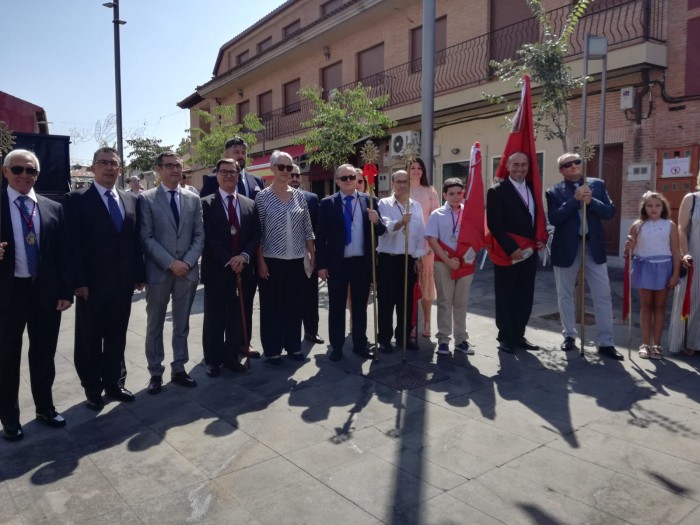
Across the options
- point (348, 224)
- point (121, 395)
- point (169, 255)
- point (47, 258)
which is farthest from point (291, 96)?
point (47, 258)

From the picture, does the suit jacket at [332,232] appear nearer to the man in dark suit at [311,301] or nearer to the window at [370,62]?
the man in dark suit at [311,301]

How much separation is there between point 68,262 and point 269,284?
1859 mm

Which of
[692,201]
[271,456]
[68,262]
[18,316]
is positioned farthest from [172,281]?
[692,201]

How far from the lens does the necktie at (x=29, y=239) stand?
378 centimetres

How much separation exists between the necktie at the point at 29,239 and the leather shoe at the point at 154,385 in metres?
1.33

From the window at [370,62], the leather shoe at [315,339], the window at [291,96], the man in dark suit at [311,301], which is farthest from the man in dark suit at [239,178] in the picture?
the window at [291,96]

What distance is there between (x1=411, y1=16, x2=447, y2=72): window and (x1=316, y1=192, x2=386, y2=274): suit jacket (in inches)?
431

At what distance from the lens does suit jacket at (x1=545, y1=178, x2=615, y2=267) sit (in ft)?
17.6

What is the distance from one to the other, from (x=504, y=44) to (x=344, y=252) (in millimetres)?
10459

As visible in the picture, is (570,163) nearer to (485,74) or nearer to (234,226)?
(234,226)

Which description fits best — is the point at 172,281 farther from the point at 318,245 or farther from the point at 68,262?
the point at 318,245

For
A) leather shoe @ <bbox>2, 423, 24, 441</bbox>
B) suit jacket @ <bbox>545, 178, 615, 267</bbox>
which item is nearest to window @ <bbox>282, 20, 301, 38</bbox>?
suit jacket @ <bbox>545, 178, 615, 267</bbox>

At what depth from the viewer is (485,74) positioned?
14.1m

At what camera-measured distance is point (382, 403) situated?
4270 mm
